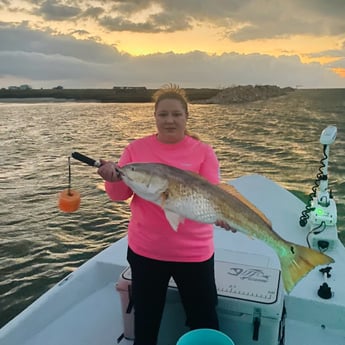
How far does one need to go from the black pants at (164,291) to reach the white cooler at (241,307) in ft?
0.69

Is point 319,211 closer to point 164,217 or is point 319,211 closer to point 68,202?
point 164,217

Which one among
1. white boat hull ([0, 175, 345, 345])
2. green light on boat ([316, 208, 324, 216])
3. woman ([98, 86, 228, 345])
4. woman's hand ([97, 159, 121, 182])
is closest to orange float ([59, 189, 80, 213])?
woman ([98, 86, 228, 345])

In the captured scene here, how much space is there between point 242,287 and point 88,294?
1844 millimetres

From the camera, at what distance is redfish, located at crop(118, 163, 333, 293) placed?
2.54 m

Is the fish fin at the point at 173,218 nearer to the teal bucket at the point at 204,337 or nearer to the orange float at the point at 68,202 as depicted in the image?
the teal bucket at the point at 204,337

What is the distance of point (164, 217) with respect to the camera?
2.77m

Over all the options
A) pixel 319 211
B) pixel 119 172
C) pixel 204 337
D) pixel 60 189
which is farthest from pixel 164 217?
pixel 60 189

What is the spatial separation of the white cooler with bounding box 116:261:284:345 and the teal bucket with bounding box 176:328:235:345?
0.40 meters

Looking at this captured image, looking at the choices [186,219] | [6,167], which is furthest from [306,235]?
[6,167]

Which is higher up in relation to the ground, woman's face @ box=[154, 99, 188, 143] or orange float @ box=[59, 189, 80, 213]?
woman's face @ box=[154, 99, 188, 143]

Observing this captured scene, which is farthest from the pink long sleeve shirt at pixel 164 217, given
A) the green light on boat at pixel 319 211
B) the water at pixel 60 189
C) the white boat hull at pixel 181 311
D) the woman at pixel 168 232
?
the water at pixel 60 189

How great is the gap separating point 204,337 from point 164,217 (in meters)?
0.87

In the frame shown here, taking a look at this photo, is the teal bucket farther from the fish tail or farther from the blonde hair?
the blonde hair

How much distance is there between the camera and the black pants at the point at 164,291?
290 cm
